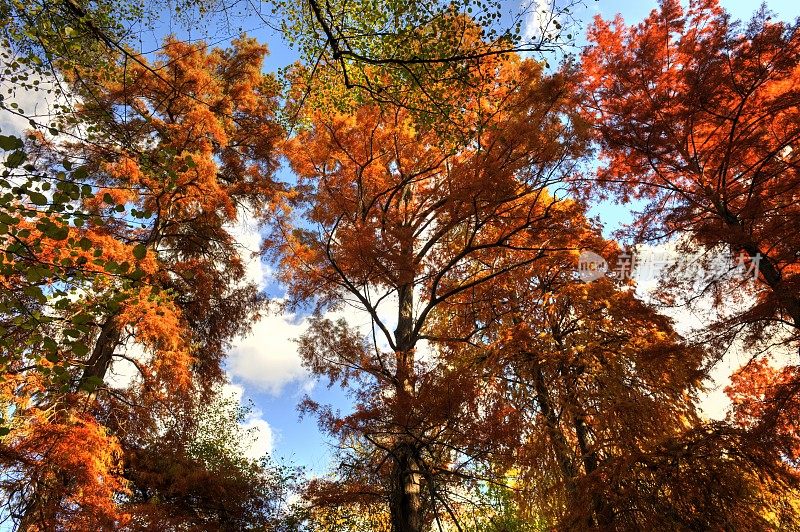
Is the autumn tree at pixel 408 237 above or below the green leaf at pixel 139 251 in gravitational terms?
above

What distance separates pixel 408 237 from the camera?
289 inches

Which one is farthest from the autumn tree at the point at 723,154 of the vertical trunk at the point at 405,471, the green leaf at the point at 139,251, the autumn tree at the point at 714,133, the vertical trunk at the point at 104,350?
the vertical trunk at the point at 104,350

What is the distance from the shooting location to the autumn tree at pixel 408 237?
579cm

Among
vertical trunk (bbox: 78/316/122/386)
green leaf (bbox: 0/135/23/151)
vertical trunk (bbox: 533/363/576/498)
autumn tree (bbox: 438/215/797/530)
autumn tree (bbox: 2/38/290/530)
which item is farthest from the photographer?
vertical trunk (bbox: 533/363/576/498)

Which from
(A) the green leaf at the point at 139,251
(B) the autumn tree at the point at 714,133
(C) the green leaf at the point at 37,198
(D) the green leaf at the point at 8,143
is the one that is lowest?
(A) the green leaf at the point at 139,251

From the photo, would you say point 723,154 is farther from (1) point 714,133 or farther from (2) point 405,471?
(2) point 405,471

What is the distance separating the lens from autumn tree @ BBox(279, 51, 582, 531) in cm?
579

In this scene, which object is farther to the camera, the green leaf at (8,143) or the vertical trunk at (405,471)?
the vertical trunk at (405,471)

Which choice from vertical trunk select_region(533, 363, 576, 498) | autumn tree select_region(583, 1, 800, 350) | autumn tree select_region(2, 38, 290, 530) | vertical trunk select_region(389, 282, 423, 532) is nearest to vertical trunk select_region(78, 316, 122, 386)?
autumn tree select_region(2, 38, 290, 530)

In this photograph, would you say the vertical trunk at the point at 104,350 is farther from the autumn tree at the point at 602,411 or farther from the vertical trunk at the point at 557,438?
the vertical trunk at the point at 557,438

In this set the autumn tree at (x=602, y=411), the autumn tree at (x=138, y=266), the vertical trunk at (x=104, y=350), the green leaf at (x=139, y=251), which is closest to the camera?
the green leaf at (x=139, y=251)

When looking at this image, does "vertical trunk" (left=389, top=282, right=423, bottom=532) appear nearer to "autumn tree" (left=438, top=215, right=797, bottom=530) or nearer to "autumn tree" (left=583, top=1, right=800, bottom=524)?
"autumn tree" (left=438, top=215, right=797, bottom=530)

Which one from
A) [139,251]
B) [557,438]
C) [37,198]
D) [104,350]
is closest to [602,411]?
[557,438]

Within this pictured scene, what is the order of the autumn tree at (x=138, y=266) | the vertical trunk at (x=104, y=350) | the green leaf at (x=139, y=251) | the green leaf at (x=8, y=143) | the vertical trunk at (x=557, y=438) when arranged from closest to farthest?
the green leaf at (x=8, y=143), the green leaf at (x=139, y=251), the autumn tree at (x=138, y=266), the vertical trunk at (x=104, y=350), the vertical trunk at (x=557, y=438)
